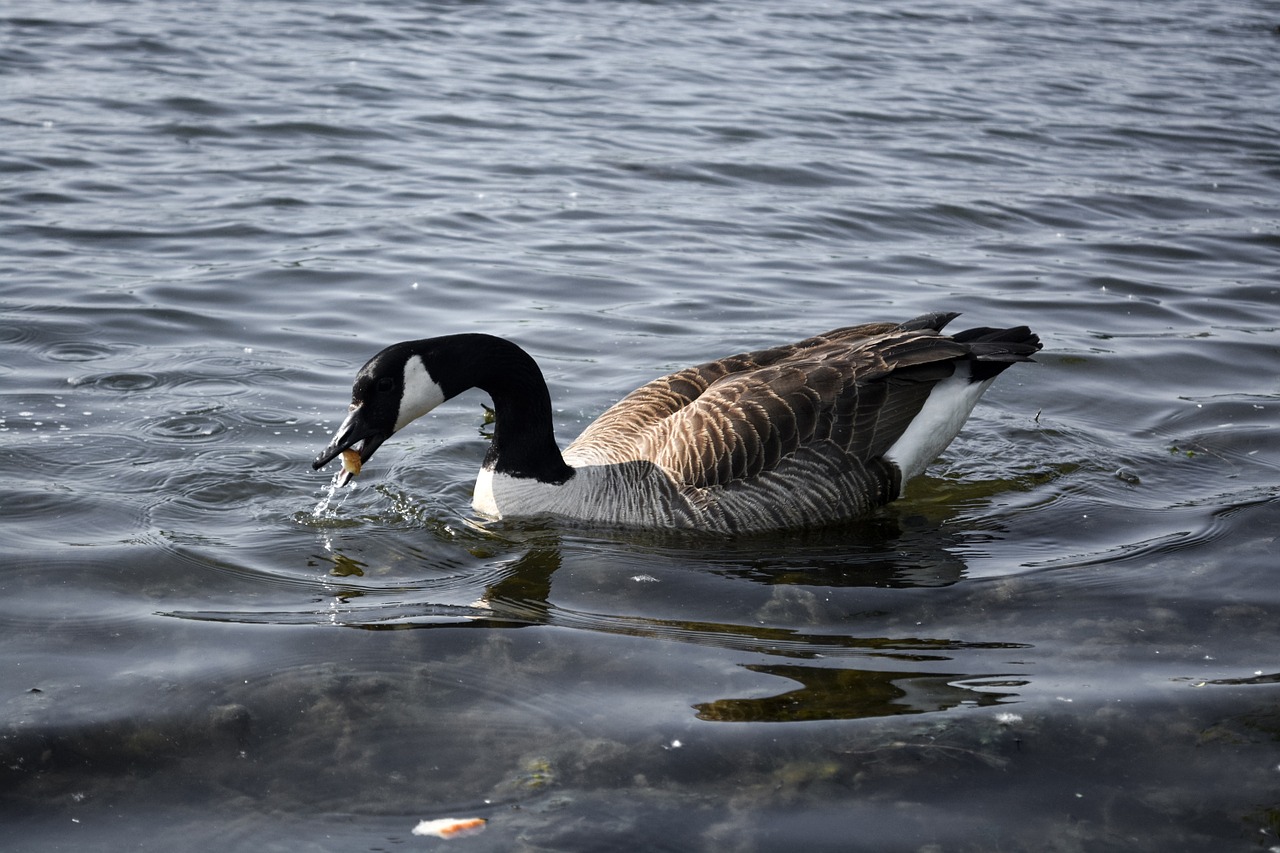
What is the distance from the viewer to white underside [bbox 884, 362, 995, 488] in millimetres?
7141

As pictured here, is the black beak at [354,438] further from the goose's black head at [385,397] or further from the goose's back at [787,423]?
the goose's back at [787,423]

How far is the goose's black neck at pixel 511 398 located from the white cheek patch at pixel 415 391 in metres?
0.10

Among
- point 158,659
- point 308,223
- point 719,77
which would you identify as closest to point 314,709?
point 158,659

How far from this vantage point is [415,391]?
650 centimetres

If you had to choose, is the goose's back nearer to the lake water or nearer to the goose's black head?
the lake water

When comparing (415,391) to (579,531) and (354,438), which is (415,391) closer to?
(354,438)

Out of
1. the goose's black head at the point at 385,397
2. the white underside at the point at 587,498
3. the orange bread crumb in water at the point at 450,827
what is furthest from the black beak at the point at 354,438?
the orange bread crumb in water at the point at 450,827

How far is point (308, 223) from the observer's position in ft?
37.5

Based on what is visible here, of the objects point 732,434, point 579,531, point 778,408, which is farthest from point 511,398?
point 778,408

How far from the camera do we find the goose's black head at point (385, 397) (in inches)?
247

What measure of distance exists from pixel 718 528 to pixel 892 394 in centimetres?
116

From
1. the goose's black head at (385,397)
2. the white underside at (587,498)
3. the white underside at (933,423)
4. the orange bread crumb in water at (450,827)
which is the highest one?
the goose's black head at (385,397)

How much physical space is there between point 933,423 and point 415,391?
2636 millimetres

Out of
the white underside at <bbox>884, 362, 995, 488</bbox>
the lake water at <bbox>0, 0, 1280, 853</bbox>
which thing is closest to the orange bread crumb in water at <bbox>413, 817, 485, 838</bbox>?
the lake water at <bbox>0, 0, 1280, 853</bbox>
